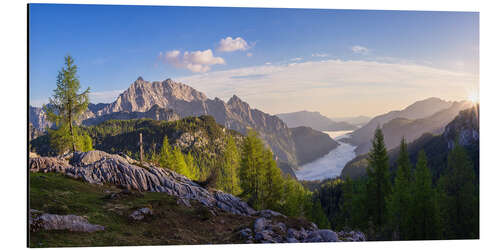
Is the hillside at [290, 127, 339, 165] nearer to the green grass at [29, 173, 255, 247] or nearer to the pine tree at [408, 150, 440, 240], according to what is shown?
the pine tree at [408, 150, 440, 240]

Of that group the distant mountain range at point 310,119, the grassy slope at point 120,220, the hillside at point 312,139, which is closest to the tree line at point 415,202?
the distant mountain range at point 310,119

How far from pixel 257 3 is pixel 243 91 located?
18.2 ft

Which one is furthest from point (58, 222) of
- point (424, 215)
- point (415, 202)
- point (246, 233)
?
point (415, 202)

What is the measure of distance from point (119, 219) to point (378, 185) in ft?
68.5

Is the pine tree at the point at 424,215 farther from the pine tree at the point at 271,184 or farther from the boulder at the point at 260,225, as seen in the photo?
the pine tree at the point at 271,184

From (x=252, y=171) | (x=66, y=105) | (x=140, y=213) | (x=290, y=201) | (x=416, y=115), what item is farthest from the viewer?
(x=416, y=115)

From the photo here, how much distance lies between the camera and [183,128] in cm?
18375

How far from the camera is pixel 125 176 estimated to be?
723 inches

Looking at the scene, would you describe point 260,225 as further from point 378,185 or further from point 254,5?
point 378,185

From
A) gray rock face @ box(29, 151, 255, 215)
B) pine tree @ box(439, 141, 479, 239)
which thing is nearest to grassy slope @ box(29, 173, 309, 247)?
gray rock face @ box(29, 151, 255, 215)

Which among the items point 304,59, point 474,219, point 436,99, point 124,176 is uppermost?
point 304,59
